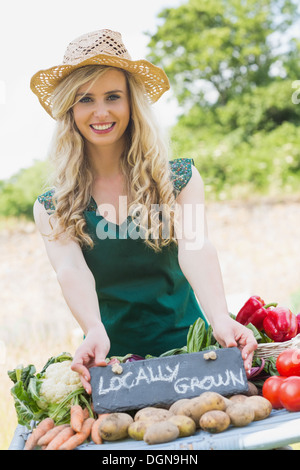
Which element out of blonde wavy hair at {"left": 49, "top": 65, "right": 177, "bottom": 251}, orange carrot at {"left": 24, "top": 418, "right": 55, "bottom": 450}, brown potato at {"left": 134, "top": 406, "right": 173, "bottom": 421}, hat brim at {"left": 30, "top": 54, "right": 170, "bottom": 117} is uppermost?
hat brim at {"left": 30, "top": 54, "right": 170, "bottom": 117}

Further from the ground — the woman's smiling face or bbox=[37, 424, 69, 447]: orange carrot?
the woman's smiling face

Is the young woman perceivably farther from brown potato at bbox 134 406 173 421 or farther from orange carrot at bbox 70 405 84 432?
brown potato at bbox 134 406 173 421

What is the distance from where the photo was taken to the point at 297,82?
35.7 feet

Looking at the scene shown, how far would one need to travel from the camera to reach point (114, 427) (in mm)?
1487

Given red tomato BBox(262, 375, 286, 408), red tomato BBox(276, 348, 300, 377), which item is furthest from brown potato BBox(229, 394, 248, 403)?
red tomato BBox(276, 348, 300, 377)

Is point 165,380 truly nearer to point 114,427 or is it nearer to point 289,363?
point 114,427

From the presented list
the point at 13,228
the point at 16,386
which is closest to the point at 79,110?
the point at 16,386

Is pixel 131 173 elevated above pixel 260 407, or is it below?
above

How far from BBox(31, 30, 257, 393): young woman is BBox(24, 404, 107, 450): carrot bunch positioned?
444 millimetres

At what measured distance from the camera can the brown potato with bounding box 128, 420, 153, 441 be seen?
147 centimetres
